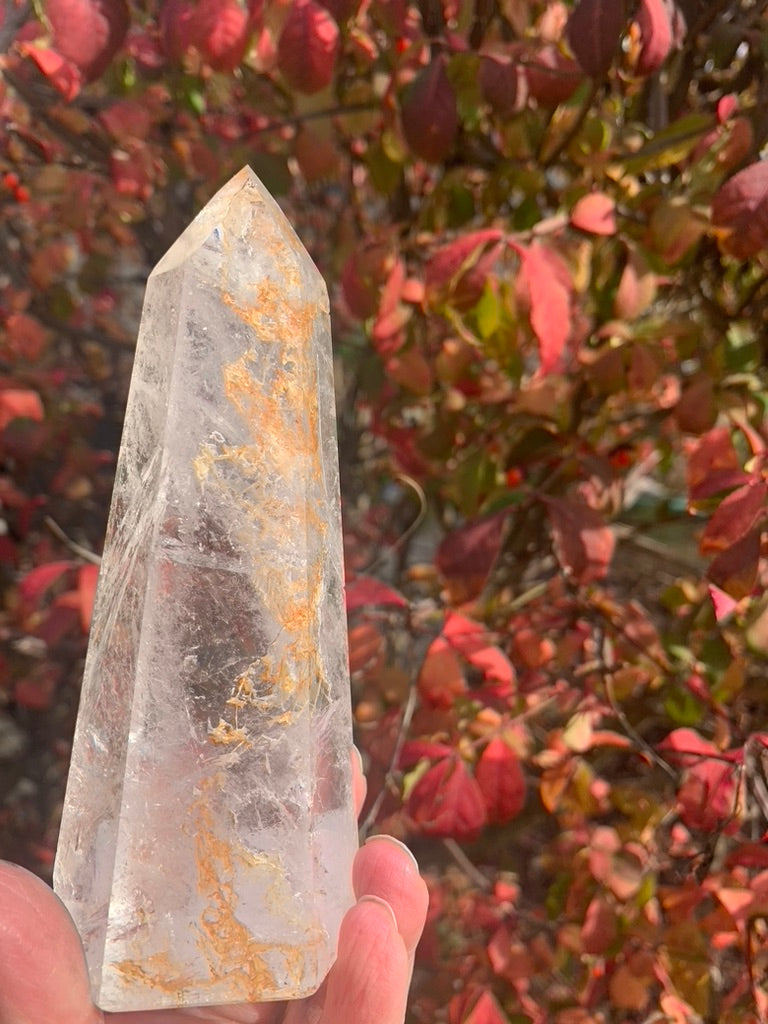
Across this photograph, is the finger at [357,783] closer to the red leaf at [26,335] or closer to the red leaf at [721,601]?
the red leaf at [721,601]

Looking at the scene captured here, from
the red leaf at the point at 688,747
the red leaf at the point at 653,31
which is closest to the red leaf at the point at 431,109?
the red leaf at the point at 653,31

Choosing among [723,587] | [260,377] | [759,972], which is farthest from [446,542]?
[759,972]

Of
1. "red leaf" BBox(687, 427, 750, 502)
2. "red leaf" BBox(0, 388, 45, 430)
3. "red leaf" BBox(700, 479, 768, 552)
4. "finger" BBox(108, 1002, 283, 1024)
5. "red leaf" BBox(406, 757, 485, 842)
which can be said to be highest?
"red leaf" BBox(0, 388, 45, 430)

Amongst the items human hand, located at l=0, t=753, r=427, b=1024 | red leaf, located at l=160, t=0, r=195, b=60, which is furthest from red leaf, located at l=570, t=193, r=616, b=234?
human hand, located at l=0, t=753, r=427, b=1024

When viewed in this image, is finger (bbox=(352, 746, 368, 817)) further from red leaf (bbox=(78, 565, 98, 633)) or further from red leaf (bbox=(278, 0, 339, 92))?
red leaf (bbox=(278, 0, 339, 92))

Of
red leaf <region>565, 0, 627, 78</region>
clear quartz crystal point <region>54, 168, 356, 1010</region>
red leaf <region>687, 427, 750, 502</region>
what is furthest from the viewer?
red leaf <region>687, 427, 750, 502</region>

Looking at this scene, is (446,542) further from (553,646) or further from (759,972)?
(759,972)
